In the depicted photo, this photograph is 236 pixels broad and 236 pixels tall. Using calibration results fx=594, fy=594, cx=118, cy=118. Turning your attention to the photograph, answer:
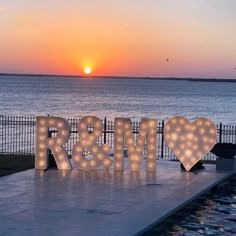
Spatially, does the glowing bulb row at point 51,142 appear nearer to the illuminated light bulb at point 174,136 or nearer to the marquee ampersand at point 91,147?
the marquee ampersand at point 91,147

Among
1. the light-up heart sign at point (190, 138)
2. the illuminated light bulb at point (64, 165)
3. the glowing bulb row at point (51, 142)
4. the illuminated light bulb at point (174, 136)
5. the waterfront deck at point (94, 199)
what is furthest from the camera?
the illuminated light bulb at point (64, 165)

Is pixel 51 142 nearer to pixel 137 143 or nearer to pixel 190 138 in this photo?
pixel 137 143

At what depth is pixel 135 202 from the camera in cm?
1427

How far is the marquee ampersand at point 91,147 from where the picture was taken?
19.4 metres

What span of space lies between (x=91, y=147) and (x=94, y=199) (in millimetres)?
4909

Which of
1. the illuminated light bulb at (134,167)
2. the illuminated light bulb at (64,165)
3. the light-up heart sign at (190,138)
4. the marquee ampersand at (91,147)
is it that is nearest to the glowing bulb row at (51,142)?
the illuminated light bulb at (64,165)

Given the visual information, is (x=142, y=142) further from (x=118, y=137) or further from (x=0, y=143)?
(x=0, y=143)

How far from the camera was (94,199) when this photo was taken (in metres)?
14.6

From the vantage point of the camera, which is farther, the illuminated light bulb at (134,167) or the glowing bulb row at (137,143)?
the illuminated light bulb at (134,167)

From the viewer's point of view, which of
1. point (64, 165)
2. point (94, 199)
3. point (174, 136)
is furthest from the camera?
point (64, 165)

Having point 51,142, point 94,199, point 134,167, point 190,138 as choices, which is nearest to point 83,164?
point 51,142

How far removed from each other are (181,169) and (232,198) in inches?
183

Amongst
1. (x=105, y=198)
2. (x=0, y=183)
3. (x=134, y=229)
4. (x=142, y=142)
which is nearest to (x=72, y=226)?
(x=134, y=229)

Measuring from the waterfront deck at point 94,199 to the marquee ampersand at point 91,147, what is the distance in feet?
1.48
